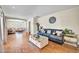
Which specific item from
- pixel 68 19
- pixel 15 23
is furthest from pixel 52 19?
pixel 15 23

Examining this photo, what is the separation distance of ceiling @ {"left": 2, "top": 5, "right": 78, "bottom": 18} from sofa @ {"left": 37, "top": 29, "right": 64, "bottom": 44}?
514 millimetres

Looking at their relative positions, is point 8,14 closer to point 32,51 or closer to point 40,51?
point 32,51

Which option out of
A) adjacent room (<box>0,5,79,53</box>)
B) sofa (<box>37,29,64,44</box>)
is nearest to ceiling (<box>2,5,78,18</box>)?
adjacent room (<box>0,5,79,53</box>)

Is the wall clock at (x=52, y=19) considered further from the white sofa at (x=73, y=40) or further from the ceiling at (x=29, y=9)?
the white sofa at (x=73, y=40)

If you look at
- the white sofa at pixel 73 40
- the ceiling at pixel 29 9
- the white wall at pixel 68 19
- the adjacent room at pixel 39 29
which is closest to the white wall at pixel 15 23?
the adjacent room at pixel 39 29

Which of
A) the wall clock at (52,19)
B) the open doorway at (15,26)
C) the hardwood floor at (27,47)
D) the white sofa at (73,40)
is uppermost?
the wall clock at (52,19)

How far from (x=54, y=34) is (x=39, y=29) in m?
0.44

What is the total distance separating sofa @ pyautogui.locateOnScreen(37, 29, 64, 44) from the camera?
1.95 meters

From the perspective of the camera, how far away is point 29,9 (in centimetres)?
196

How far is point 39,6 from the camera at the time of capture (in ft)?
6.34

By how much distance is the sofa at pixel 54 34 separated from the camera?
195cm

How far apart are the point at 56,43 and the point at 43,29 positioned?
52 centimetres

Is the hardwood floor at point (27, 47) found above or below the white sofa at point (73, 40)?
below
